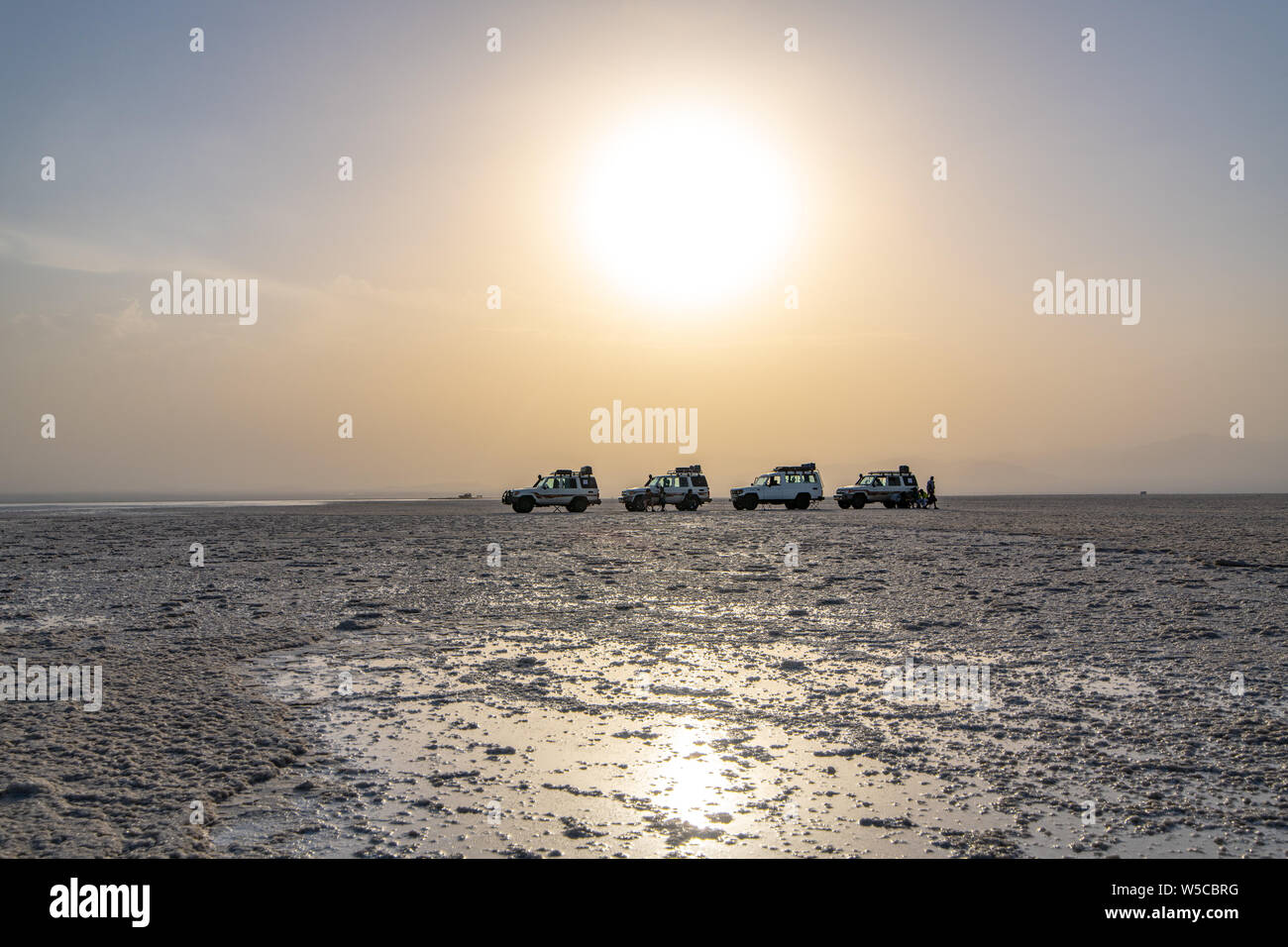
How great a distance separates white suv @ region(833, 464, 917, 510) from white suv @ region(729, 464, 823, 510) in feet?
5.70

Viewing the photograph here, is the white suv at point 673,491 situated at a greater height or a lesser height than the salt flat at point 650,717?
greater

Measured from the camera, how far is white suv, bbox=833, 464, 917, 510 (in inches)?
1961

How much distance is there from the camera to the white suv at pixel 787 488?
47938mm

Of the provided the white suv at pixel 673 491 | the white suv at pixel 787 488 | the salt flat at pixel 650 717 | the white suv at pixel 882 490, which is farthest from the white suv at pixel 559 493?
the salt flat at pixel 650 717

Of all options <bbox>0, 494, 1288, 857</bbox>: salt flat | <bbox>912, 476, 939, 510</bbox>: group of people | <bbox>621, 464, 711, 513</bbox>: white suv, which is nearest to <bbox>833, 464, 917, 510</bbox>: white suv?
<bbox>912, 476, 939, 510</bbox>: group of people

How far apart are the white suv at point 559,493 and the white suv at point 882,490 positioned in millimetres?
14476

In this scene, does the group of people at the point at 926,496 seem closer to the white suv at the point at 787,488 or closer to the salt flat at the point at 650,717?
the white suv at the point at 787,488

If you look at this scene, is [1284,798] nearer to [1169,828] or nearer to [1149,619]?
[1169,828]

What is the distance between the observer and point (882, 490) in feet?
165

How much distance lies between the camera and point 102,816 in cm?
501

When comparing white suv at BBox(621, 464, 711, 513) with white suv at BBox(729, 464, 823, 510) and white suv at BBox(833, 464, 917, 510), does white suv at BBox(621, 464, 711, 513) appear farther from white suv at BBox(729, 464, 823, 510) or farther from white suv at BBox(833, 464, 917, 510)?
white suv at BBox(833, 464, 917, 510)
